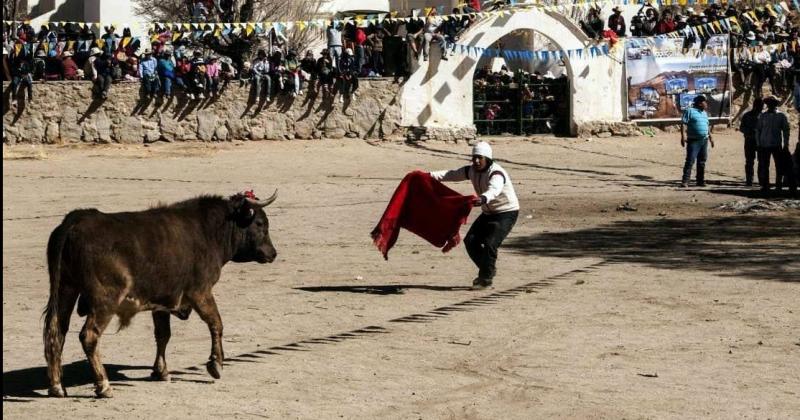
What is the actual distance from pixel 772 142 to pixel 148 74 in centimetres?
1316

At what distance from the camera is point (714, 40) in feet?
120

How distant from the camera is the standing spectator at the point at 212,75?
31.8 meters

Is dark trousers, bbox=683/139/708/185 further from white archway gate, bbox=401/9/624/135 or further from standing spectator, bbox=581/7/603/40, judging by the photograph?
standing spectator, bbox=581/7/603/40

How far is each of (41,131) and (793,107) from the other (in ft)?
61.1

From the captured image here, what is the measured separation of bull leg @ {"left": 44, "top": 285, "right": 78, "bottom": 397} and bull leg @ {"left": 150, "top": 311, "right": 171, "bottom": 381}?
0.76 metres

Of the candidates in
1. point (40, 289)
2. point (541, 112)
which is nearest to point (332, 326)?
point (40, 289)

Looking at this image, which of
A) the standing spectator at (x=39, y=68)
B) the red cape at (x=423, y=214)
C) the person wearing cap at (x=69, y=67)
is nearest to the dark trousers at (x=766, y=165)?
the red cape at (x=423, y=214)

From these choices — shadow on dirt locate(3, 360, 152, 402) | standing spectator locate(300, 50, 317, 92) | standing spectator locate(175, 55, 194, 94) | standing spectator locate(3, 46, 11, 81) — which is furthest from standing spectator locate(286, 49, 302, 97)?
shadow on dirt locate(3, 360, 152, 402)

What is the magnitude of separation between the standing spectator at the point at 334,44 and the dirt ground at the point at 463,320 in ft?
26.4

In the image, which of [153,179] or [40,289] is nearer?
[40,289]

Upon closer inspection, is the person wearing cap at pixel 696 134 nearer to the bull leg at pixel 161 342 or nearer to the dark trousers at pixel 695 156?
the dark trousers at pixel 695 156

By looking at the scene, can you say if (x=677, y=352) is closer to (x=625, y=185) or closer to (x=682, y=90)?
(x=625, y=185)

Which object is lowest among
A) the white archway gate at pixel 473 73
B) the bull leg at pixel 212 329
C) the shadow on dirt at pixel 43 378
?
the shadow on dirt at pixel 43 378

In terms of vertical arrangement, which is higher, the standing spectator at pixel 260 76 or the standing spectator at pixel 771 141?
the standing spectator at pixel 260 76
